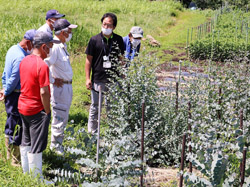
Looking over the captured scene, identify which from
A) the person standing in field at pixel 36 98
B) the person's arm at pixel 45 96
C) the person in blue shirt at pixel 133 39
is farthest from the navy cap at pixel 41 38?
the person in blue shirt at pixel 133 39

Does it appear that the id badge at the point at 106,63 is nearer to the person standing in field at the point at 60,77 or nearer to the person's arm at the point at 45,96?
the person standing in field at the point at 60,77

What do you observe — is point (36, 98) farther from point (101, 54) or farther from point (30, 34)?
point (101, 54)

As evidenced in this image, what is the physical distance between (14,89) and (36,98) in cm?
52

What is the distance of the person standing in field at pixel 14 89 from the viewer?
136 inches

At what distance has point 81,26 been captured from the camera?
457 inches

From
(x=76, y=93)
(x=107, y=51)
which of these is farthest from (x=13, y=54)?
(x=76, y=93)

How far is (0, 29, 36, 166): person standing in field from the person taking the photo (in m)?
3.46

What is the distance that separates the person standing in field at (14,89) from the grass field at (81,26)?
0.52ft

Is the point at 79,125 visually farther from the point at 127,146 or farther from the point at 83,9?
the point at 83,9

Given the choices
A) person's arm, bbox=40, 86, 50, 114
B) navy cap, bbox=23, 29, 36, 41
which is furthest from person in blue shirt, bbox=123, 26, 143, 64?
person's arm, bbox=40, 86, 50, 114

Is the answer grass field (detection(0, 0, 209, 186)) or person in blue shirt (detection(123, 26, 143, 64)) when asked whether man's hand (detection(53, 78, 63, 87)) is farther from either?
person in blue shirt (detection(123, 26, 143, 64))

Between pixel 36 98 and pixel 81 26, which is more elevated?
pixel 81 26

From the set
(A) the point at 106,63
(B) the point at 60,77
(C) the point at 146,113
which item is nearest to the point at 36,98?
(B) the point at 60,77

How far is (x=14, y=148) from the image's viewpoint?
3.70 m
